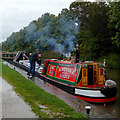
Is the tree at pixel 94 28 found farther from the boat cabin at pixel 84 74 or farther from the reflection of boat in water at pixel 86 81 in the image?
the boat cabin at pixel 84 74

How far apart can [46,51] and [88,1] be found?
1080 centimetres

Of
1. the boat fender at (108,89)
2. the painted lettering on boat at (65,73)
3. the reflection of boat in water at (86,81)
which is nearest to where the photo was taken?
the boat fender at (108,89)

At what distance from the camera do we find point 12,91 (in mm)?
6871

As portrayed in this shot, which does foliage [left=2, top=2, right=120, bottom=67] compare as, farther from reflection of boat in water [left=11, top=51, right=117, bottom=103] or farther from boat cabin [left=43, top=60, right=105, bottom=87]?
boat cabin [left=43, top=60, right=105, bottom=87]

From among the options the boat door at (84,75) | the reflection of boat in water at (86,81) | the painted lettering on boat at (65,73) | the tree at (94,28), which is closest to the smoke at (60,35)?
the tree at (94,28)

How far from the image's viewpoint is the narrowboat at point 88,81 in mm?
8180

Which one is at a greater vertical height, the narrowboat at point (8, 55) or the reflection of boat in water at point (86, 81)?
the narrowboat at point (8, 55)

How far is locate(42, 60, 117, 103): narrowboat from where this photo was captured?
8.18m

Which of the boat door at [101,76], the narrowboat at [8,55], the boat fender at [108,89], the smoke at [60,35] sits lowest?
the boat fender at [108,89]

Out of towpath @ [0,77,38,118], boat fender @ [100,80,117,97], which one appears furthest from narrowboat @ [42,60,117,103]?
towpath @ [0,77,38,118]

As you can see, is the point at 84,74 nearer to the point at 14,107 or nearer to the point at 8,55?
the point at 14,107

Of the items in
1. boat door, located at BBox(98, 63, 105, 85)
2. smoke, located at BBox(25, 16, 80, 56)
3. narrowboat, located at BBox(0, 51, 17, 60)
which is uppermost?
smoke, located at BBox(25, 16, 80, 56)

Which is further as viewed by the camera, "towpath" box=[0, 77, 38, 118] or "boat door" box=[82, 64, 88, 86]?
"boat door" box=[82, 64, 88, 86]

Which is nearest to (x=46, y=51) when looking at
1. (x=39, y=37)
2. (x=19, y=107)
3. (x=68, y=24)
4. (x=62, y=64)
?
(x=39, y=37)
